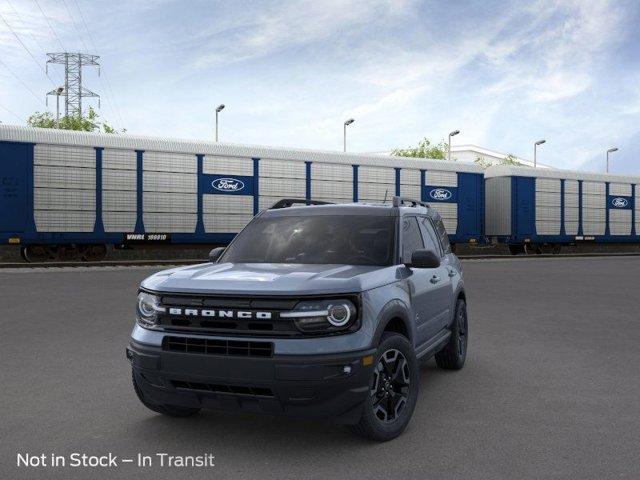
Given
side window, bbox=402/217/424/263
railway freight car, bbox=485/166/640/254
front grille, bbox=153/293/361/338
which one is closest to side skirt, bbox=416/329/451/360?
side window, bbox=402/217/424/263

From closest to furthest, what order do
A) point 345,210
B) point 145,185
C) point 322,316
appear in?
point 322,316, point 345,210, point 145,185

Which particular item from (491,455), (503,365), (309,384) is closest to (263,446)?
(309,384)

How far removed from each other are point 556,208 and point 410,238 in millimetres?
30429

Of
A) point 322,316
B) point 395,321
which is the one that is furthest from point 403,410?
point 322,316

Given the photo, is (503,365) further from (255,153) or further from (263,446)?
(255,153)

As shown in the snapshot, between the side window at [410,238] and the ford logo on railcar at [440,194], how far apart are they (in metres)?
24.6

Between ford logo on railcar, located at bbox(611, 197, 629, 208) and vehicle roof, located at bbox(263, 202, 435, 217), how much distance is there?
34518 millimetres

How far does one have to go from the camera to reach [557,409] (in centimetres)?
544

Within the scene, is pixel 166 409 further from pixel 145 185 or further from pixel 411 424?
pixel 145 185

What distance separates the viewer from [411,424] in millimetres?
5008

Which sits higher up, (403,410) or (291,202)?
(291,202)

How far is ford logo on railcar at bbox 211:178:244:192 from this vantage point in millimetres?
25489

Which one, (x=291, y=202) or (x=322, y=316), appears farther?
(x=291, y=202)

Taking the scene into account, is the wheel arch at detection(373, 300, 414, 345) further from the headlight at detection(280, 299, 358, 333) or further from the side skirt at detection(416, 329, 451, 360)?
the side skirt at detection(416, 329, 451, 360)
